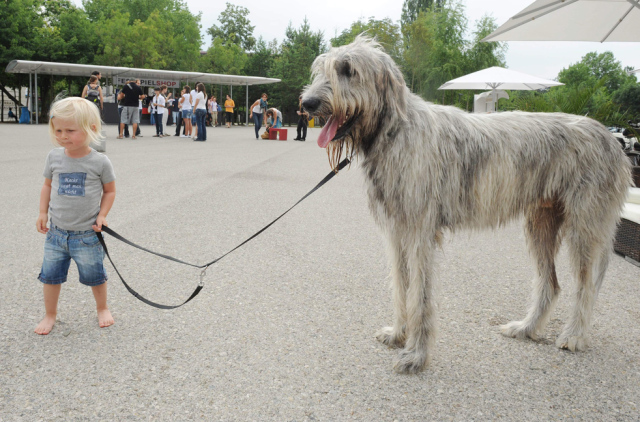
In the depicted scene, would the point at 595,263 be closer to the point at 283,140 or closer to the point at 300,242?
the point at 300,242

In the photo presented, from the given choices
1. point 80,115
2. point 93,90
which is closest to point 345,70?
point 80,115

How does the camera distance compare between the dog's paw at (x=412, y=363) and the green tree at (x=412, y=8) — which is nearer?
the dog's paw at (x=412, y=363)

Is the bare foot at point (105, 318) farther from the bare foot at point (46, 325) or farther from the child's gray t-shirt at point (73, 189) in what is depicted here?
the child's gray t-shirt at point (73, 189)

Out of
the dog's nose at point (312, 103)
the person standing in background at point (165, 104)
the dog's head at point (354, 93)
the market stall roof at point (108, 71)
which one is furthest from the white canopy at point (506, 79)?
the market stall roof at point (108, 71)

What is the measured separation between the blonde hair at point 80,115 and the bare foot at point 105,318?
1.21 m

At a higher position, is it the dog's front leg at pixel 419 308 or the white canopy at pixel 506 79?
the white canopy at pixel 506 79

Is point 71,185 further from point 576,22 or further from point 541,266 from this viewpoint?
point 576,22

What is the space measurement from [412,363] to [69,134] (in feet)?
8.51

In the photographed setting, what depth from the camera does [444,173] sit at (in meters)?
3.18

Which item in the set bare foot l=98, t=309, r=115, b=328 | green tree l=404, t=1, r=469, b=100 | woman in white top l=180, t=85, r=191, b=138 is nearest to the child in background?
bare foot l=98, t=309, r=115, b=328

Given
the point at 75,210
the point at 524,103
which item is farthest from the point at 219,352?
the point at 524,103

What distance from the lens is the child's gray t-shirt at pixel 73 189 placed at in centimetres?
342

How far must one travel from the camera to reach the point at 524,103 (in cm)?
1126

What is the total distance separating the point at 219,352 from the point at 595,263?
2642 millimetres
